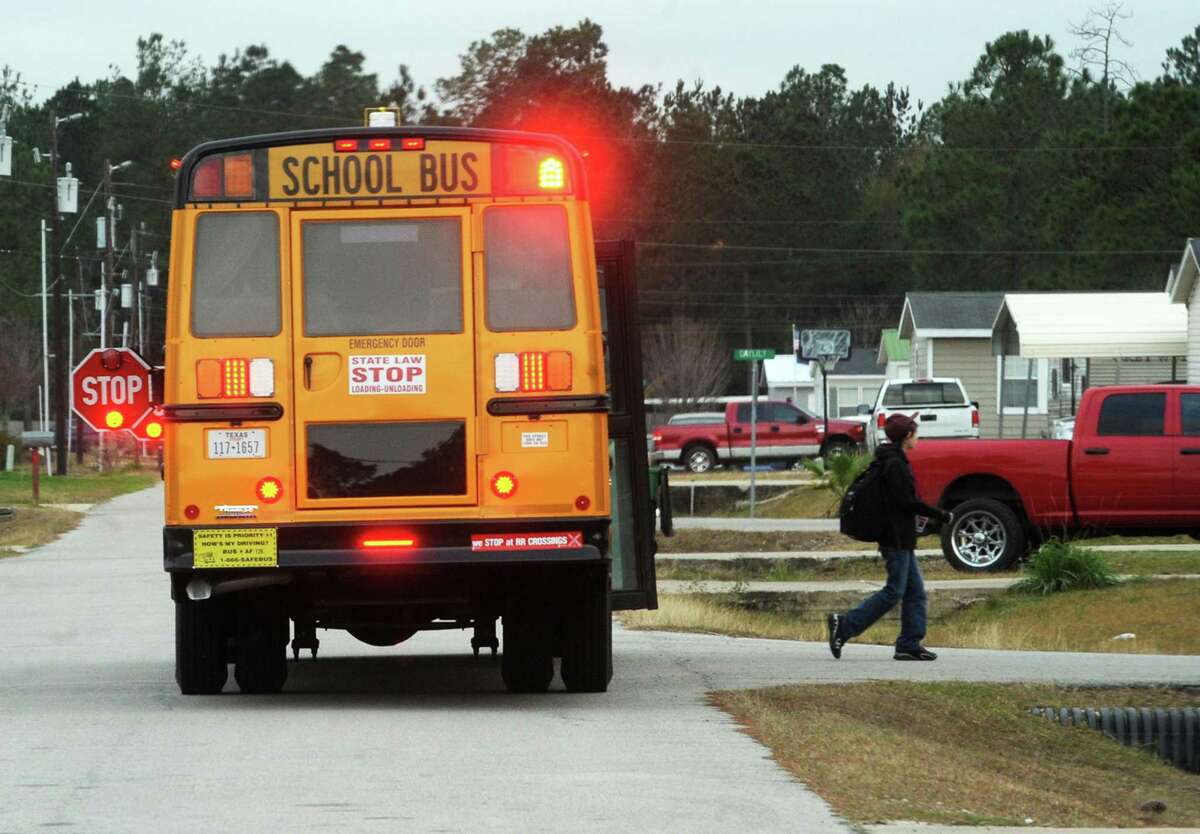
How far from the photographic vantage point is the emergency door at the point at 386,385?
11.2 metres

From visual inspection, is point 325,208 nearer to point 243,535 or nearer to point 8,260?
point 243,535

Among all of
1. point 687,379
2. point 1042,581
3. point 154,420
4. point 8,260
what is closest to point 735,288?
point 687,379

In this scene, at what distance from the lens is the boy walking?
1452cm

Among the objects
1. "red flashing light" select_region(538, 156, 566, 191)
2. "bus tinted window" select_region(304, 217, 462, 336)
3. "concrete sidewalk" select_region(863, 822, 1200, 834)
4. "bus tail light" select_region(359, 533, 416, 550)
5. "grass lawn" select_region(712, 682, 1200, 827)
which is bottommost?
"grass lawn" select_region(712, 682, 1200, 827)

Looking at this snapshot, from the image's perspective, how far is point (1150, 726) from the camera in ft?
39.8

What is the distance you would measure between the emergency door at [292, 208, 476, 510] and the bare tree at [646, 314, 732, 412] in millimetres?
67293

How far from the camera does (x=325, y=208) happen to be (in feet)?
37.2

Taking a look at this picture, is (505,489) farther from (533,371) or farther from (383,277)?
(383,277)

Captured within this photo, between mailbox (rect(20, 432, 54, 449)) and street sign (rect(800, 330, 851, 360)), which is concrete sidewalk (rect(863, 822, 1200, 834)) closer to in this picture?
street sign (rect(800, 330, 851, 360))

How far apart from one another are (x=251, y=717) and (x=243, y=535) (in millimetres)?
982

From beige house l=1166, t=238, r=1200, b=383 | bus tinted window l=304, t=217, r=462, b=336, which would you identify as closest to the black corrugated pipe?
bus tinted window l=304, t=217, r=462, b=336

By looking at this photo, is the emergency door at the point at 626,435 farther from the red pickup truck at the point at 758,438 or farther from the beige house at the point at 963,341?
the beige house at the point at 963,341

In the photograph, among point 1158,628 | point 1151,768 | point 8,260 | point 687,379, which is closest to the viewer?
point 1151,768

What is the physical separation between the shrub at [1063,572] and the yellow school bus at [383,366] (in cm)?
972
